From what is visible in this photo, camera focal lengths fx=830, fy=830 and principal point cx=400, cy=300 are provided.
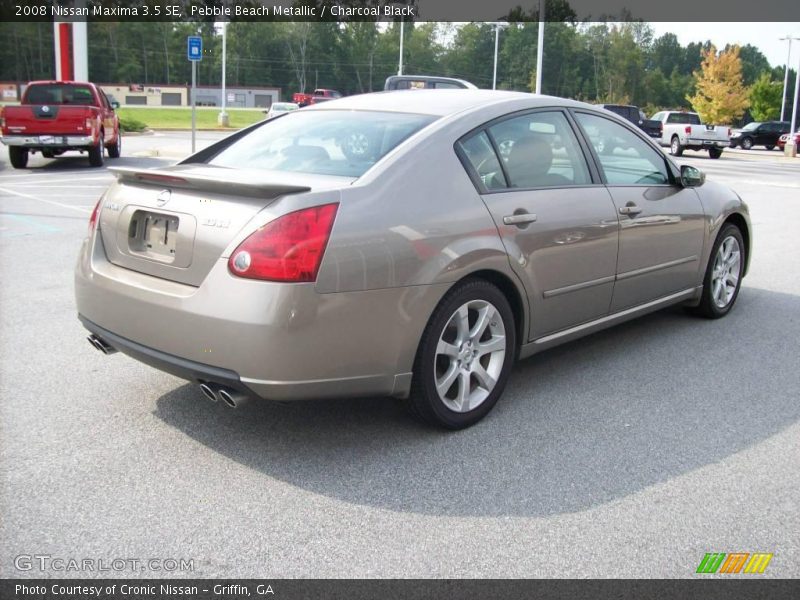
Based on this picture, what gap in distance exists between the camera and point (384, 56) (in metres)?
119

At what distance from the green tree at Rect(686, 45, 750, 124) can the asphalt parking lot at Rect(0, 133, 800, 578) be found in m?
60.8

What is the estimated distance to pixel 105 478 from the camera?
3.40m

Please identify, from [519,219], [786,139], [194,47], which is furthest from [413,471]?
[786,139]

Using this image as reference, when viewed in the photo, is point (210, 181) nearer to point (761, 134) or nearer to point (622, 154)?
point (622, 154)

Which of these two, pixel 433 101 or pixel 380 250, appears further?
pixel 433 101

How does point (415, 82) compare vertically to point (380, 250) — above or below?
above

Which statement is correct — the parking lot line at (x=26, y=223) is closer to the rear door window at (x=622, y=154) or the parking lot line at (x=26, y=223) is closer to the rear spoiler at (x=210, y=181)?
the rear spoiler at (x=210, y=181)

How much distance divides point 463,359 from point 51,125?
1568 cm

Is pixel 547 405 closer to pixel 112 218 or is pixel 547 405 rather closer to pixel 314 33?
pixel 112 218

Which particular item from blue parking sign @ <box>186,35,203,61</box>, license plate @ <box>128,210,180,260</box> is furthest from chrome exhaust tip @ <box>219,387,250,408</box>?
blue parking sign @ <box>186,35,203,61</box>

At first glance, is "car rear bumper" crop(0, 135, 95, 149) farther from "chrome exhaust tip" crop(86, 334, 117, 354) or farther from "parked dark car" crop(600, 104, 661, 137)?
"parked dark car" crop(600, 104, 661, 137)

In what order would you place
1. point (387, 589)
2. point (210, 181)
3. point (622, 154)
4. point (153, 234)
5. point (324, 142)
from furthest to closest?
point (622, 154) → point (324, 142) → point (153, 234) → point (210, 181) → point (387, 589)

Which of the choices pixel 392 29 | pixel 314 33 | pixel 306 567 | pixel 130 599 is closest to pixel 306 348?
pixel 306 567

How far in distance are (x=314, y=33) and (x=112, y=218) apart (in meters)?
123
